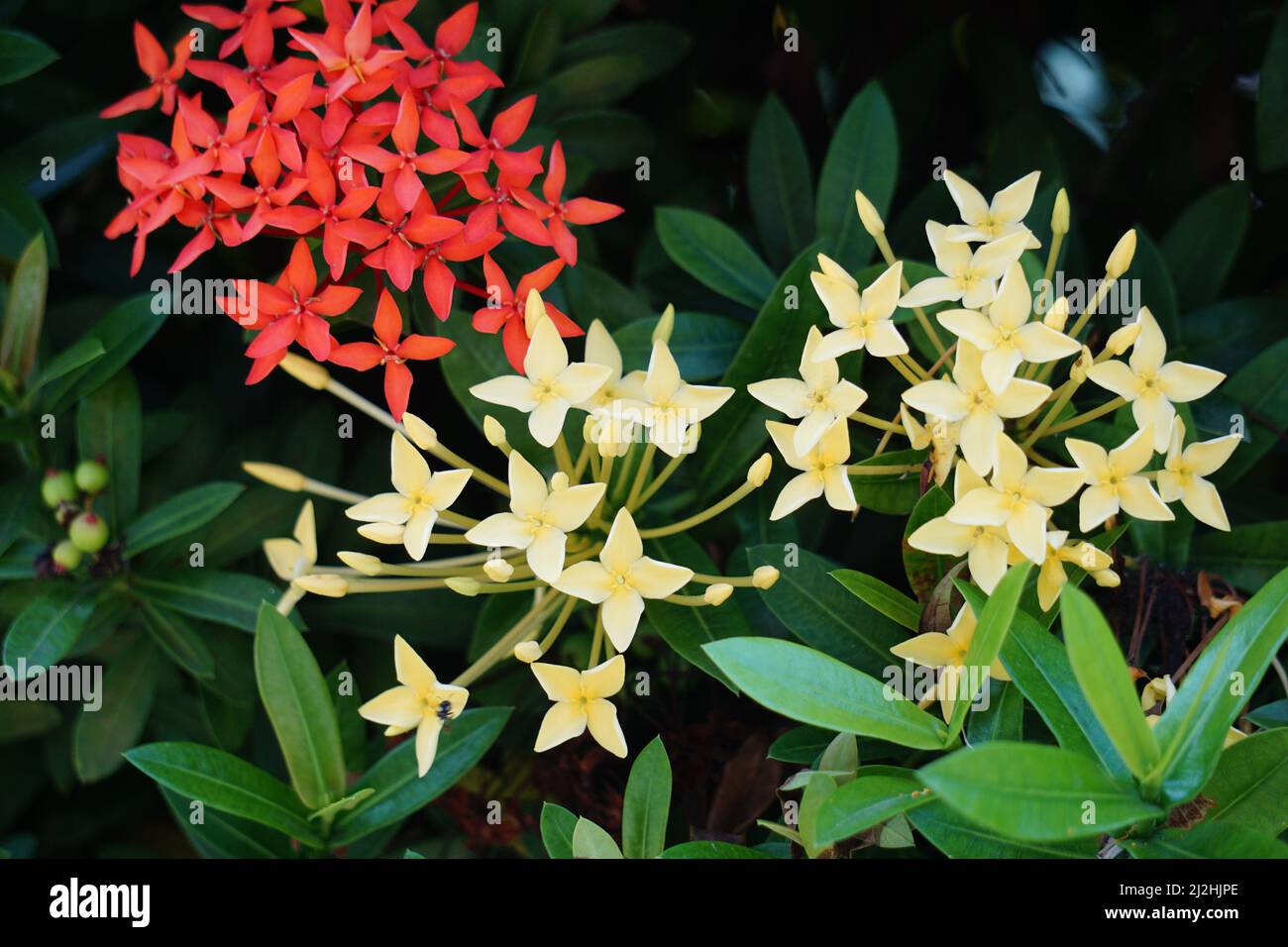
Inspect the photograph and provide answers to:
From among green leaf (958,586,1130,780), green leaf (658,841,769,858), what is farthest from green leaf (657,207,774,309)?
green leaf (658,841,769,858)

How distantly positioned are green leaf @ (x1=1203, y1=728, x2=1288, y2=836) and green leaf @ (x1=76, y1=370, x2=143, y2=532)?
3.78ft

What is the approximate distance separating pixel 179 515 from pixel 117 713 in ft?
0.84

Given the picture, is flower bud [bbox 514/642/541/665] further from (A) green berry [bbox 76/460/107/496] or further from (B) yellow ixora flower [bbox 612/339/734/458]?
(A) green berry [bbox 76/460/107/496]

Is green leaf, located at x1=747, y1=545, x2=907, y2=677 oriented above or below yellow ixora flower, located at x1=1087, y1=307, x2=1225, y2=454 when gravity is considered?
below

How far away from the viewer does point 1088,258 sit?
1.44 m

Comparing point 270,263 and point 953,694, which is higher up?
point 270,263

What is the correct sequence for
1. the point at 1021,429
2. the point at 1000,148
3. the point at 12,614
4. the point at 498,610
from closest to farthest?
the point at 1021,429
the point at 498,610
the point at 12,614
the point at 1000,148

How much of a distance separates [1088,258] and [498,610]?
0.88 meters

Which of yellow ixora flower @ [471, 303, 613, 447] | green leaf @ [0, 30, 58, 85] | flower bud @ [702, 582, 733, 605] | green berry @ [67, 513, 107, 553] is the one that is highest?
green leaf @ [0, 30, 58, 85]

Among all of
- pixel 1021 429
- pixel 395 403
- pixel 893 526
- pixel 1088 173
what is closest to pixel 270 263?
pixel 395 403

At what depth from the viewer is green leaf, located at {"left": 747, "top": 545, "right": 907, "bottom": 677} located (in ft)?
3.38

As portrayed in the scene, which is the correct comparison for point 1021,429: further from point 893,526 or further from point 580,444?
point 580,444

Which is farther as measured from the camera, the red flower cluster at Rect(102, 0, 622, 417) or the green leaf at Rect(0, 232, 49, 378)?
the green leaf at Rect(0, 232, 49, 378)
